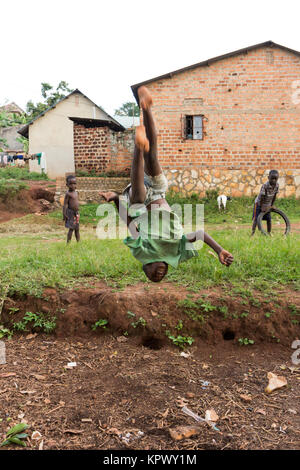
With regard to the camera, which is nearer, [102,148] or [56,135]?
[102,148]

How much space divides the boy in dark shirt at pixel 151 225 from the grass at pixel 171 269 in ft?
4.74

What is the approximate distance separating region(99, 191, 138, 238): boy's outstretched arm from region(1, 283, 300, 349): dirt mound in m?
1.32

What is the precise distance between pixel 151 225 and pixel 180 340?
159 cm

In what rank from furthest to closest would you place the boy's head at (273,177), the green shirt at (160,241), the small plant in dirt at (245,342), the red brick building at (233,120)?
1. the red brick building at (233,120)
2. the boy's head at (273,177)
3. the small plant in dirt at (245,342)
4. the green shirt at (160,241)

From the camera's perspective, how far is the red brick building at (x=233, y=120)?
13320mm

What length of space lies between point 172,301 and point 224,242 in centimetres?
227

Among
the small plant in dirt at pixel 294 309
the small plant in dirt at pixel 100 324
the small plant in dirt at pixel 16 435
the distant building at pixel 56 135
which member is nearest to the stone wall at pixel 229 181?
the distant building at pixel 56 135

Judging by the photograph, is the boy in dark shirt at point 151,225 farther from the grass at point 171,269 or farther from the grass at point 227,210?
the grass at point 227,210

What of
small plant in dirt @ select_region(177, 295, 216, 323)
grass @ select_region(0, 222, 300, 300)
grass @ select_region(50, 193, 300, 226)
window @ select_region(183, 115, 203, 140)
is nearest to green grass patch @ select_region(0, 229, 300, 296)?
grass @ select_region(0, 222, 300, 300)

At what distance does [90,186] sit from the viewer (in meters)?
15.1

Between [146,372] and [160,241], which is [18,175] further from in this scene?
[160,241]

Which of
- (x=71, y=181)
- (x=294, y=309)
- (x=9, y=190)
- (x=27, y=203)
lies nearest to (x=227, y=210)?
(x=71, y=181)

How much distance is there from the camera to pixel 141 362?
13.2 ft

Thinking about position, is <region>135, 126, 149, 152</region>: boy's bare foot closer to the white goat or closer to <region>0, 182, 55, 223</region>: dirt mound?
the white goat
